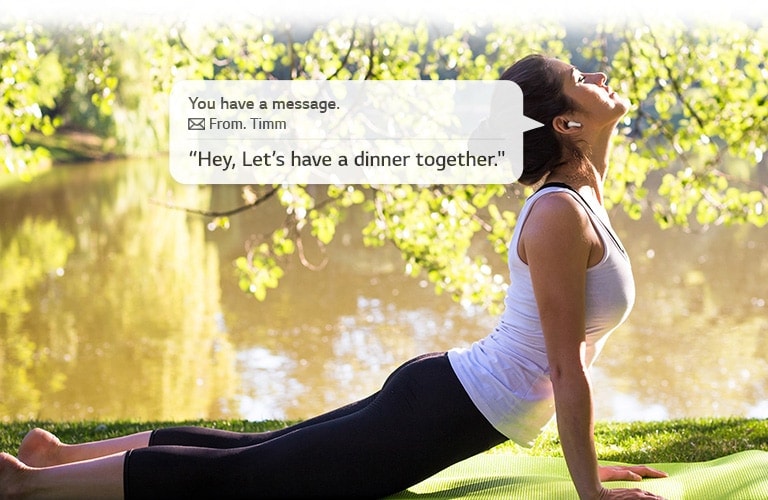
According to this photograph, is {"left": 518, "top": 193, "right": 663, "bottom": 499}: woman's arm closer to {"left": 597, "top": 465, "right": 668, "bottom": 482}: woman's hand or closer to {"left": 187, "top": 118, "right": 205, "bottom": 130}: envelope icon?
{"left": 597, "top": 465, "right": 668, "bottom": 482}: woman's hand

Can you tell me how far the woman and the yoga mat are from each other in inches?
7.6

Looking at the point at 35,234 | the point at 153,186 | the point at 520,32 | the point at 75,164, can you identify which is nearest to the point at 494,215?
the point at 520,32

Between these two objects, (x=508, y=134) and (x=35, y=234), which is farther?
Result: (x=35, y=234)

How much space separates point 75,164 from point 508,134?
25.6 metres

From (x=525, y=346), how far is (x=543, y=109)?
0.52 m

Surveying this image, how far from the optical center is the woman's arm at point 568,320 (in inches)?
72.8

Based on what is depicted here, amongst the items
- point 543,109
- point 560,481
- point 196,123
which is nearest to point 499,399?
point 560,481

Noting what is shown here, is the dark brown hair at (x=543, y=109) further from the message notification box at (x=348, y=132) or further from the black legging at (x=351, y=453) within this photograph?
the message notification box at (x=348, y=132)

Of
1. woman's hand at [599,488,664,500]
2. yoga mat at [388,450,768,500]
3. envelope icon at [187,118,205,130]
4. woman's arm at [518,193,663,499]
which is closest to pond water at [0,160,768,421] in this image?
envelope icon at [187,118,205,130]

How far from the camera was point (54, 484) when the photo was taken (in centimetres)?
192

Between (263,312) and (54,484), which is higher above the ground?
(263,312)

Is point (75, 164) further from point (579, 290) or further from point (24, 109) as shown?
point (579, 290)

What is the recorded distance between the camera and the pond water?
7.86m

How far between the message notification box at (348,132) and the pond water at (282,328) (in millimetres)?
812
